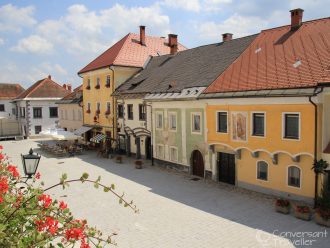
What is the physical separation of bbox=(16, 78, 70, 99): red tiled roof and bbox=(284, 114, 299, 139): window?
43166 millimetres

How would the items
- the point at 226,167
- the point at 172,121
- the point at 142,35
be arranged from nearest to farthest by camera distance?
1. the point at 226,167
2. the point at 172,121
3. the point at 142,35

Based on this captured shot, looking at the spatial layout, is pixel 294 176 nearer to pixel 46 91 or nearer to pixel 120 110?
pixel 120 110

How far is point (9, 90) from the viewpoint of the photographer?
6131cm

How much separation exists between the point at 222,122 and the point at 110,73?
17.0m

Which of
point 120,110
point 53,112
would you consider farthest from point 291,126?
point 53,112

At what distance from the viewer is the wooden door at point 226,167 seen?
19422 millimetres

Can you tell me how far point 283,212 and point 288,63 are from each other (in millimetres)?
8050

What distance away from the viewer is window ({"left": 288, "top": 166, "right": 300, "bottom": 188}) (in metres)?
15.9

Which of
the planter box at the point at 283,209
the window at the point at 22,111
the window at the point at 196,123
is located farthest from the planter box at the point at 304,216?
the window at the point at 22,111

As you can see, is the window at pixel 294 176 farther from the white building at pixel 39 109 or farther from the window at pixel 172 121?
the white building at pixel 39 109

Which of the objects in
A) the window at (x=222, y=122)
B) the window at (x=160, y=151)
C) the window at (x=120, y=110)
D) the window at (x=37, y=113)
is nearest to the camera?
the window at (x=222, y=122)

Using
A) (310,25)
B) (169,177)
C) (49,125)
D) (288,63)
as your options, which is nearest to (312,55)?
(288,63)

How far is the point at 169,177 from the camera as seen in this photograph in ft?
72.8

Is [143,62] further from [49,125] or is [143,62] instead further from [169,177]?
[49,125]
